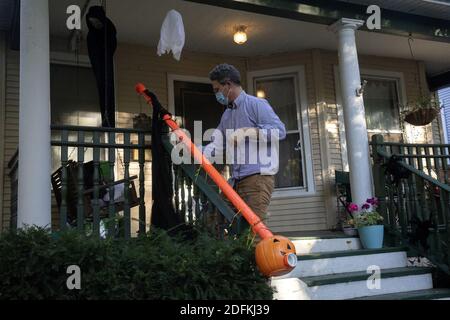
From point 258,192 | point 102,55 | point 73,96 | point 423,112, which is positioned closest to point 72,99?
point 73,96

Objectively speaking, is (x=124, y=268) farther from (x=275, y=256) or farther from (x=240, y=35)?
(x=240, y=35)

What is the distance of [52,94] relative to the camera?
21.0 feet

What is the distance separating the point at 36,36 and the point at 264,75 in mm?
4030

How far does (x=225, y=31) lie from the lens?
22.1 feet

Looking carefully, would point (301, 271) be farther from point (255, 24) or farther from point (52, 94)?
point (52, 94)

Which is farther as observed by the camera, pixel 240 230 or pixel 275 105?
pixel 275 105

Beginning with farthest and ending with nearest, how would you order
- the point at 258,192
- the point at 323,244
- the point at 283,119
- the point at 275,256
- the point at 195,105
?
the point at 283,119 < the point at 195,105 < the point at 323,244 < the point at 258,192 < the point at 275,256

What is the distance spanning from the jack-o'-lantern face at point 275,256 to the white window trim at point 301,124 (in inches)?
173

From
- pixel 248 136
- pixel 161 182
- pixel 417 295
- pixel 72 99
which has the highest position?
pixel 72 99

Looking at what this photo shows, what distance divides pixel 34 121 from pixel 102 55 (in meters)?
1.48

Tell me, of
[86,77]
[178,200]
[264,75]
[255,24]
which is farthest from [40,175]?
[264,75]

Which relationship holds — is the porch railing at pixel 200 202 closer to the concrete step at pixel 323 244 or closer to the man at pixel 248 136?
the man at pixel 248 136

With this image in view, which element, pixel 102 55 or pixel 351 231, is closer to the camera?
pixel 102 55

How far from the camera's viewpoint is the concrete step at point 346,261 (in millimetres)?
4656
